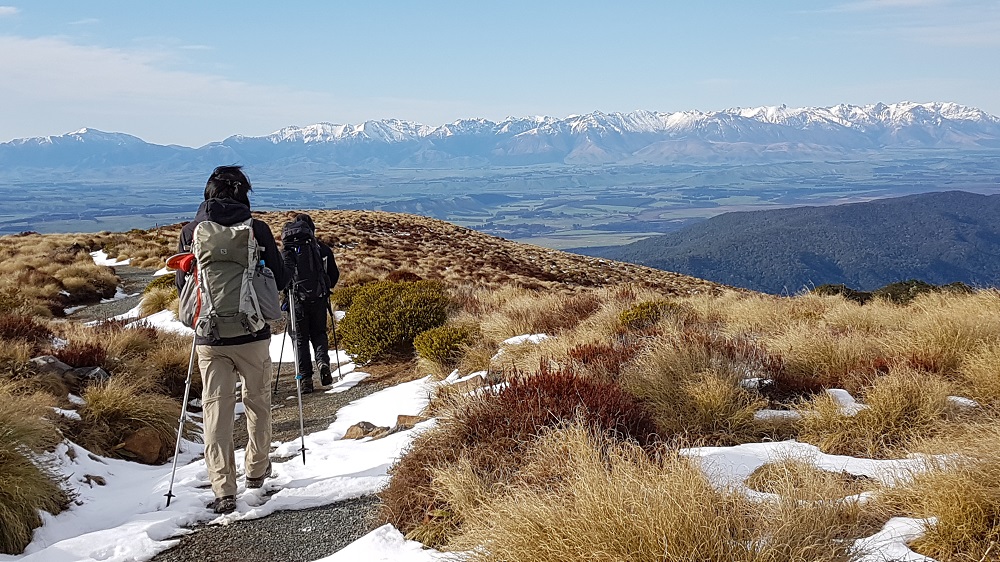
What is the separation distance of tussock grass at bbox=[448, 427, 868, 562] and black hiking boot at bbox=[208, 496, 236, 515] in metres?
2.22

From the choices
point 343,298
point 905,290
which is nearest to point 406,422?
point 343,298

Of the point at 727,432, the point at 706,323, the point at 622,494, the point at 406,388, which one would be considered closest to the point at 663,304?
the point at 706,323

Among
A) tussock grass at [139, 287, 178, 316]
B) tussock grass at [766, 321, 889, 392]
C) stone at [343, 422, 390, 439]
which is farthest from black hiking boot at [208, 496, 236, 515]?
tussock grass at [139, 287, 178, 316]

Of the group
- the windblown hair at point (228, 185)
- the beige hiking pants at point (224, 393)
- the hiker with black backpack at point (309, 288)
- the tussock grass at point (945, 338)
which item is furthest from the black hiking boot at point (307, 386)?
the tussock grass at point (945, 338)

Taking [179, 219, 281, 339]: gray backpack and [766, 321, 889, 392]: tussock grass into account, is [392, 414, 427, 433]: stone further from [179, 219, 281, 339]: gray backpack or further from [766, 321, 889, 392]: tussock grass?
[766, 321, 889, 392]: tussock grass

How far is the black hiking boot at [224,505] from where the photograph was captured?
4.66m

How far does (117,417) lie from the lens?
20.8 feet

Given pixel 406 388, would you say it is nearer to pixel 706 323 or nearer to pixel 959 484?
pixel 706 323

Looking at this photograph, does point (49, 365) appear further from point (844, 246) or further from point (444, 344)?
point (844, 246)

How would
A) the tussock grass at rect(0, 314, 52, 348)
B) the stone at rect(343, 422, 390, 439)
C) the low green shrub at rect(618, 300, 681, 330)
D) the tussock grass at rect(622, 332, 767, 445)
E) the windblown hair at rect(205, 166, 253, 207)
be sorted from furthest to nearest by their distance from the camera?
the low green shrub at rect(618, 300, 681, 330) < the tussock grass at rect(0, 314, 52, 348) < the stone at rect(343, 422, 390, 439) < the tussock grass at rect(622, 332, 767, 445) < the windblown hair at rect(205, 166, 253, 207)

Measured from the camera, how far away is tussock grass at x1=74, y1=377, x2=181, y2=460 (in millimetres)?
5969

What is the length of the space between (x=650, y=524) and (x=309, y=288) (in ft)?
22.4

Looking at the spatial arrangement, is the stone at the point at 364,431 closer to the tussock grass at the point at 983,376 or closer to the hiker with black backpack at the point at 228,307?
the hiker with black backpack at the point at 228,307

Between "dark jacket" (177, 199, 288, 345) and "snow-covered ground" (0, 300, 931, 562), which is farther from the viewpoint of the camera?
"dark jacket" (177, 199, 288, 345)
